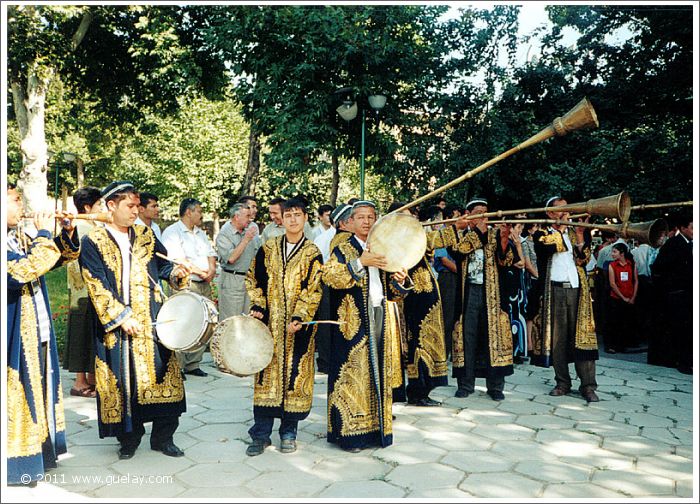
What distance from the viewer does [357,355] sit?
464 centimetres

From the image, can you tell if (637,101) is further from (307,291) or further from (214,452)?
(214,452)

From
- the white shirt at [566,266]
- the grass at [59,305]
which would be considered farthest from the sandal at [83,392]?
the white shirt at [566,266]

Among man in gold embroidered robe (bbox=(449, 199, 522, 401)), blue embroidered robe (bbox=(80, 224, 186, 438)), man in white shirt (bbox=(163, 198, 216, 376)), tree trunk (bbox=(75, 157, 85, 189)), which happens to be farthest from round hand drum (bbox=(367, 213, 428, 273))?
tree trunk (bbox=(75, 157, 85, 189))

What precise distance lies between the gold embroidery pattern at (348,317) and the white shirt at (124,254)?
1.58m

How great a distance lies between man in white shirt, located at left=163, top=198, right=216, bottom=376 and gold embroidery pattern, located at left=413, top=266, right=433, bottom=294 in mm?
2199

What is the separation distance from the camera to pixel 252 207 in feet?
24.2

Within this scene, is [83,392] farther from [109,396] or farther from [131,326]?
[131,326]

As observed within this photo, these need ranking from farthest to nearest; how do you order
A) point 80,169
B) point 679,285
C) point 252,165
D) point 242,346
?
point 80,169 < point 252,165 < point 679,285 < point 242,346

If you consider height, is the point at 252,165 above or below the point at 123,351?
above

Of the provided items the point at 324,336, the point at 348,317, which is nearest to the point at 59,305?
the point at 324,336

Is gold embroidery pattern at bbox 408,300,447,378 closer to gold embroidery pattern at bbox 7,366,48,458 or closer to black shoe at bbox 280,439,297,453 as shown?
black shoe at bbox 280,439,297,453

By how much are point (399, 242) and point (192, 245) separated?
3180 mm

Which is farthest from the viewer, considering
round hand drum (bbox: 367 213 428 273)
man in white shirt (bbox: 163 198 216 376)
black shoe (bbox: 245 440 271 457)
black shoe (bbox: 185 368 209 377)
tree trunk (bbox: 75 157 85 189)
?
tree trunk (bbox: 75 157 85 189)

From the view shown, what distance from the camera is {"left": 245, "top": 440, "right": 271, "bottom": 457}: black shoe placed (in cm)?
454
